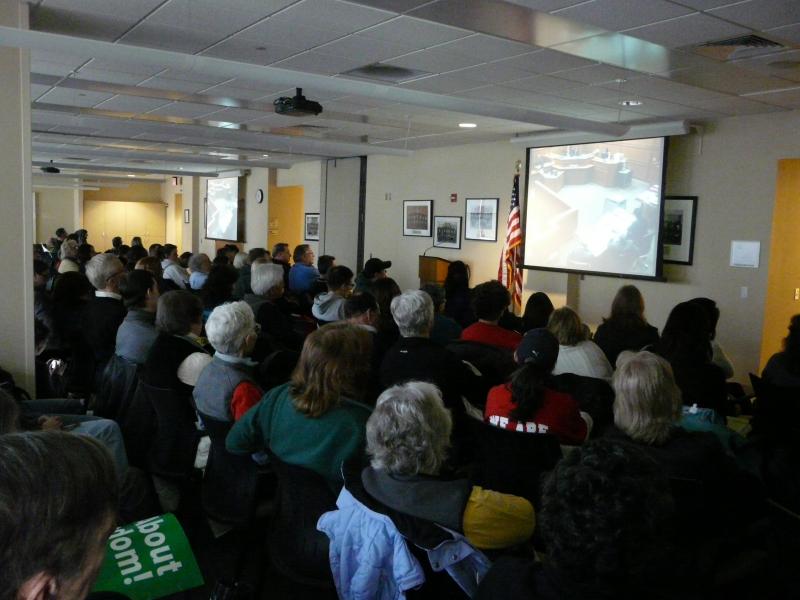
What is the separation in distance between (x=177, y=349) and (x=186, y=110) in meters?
5.64

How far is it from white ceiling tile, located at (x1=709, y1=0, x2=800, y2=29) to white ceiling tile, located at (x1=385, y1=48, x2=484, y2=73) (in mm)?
1870

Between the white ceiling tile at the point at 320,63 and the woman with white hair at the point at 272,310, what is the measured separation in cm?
168

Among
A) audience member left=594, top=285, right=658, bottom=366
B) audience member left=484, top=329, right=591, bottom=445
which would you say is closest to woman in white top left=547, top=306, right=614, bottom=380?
audience member left=594, top=285, right=658, bottom=366

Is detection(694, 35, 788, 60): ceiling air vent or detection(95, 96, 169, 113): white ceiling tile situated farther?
detection(95, 96, 169, 113): white ceiling tile

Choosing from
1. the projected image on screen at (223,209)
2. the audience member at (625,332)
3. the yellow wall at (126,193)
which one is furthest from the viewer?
the yellow wall at (126,193)

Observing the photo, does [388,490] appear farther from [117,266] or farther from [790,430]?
[117,266]

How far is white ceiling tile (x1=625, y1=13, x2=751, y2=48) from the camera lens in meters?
4.11

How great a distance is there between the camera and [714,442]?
2.47 metres

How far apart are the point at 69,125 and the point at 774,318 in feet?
31.1

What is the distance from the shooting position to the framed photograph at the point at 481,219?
988 cm

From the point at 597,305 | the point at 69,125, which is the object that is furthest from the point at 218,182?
the point at 597,305

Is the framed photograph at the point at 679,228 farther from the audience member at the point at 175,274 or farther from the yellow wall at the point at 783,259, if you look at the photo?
the audience member at the point at 175,274

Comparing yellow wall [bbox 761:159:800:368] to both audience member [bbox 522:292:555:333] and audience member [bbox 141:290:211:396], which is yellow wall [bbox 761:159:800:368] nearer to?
audience member [bbox 522:292:555:333]

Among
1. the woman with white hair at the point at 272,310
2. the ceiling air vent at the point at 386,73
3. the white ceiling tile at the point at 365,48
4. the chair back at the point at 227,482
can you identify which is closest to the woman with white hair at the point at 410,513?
the chair back at the point at 227,482
